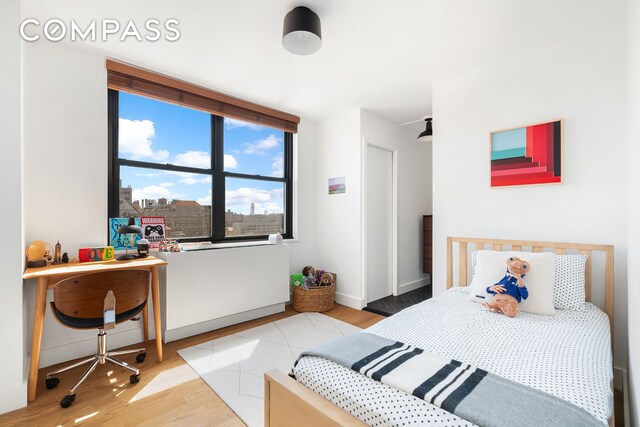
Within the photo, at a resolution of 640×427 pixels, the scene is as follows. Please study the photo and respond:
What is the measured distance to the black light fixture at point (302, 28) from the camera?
1.85 m

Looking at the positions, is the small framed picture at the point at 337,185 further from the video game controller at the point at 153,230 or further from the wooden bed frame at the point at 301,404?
the wooden bed frame at the point at 301,404

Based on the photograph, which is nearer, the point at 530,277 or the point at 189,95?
the point at 530,277

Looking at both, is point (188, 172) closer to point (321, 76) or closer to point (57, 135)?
point (57, 135)

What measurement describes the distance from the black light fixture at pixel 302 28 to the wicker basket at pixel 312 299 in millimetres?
2529

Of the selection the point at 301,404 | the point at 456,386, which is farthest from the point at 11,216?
the point at 456,386

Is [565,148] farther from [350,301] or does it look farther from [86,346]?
[86,346]

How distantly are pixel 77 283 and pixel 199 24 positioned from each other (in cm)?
191

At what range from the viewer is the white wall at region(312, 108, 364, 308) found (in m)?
3.64

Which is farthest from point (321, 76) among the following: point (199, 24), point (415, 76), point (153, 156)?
point (153, 156)

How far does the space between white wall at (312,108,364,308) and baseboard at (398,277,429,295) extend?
90cm

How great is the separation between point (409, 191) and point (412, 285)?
55.7 inches

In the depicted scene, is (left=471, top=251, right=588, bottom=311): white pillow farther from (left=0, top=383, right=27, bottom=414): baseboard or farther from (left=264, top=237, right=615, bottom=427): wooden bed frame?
(left=0, top=383, right=27, bottom=414): baseboard

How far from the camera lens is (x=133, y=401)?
185 cm

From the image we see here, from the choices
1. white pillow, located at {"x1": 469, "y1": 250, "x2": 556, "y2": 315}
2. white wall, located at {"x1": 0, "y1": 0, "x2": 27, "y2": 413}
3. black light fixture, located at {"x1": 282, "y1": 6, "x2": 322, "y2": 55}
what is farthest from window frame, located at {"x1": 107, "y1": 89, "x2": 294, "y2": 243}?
white pillow, located at {"x1": 469, "y1": 250, "x2": 556, "y2": 315}
